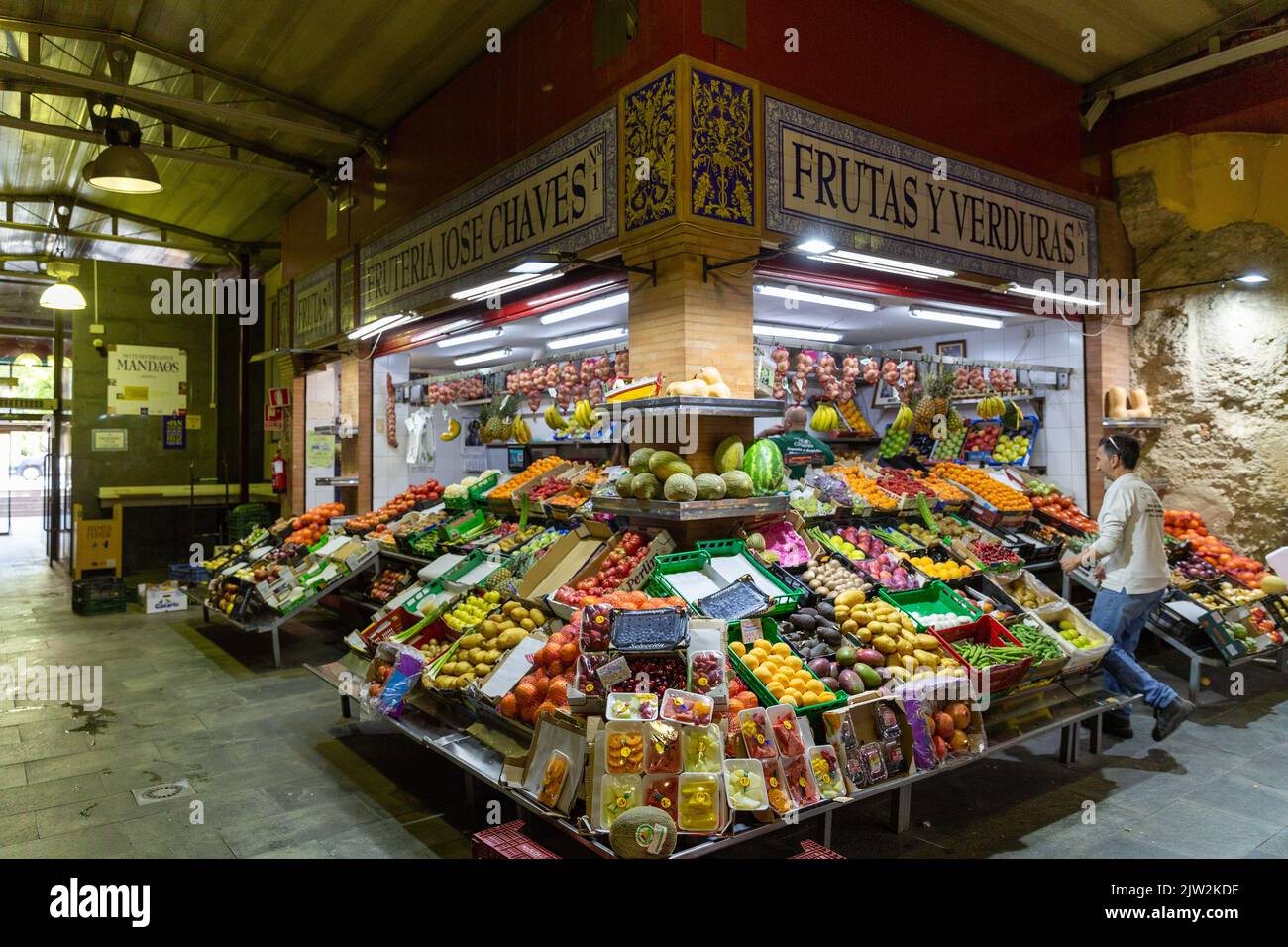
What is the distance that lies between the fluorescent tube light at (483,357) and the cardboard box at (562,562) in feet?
22.4

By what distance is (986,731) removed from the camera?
430 centimetres

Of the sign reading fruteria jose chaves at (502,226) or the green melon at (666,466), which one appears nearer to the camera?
the green melon at (666,466)

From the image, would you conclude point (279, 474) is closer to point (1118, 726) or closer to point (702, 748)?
point (702, 748)

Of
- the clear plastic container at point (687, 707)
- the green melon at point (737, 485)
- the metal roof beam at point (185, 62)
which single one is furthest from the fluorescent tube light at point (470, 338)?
the clear plastic container at point (687, 707)

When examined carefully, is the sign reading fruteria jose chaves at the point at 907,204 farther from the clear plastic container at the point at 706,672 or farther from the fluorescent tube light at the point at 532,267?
the clear plastic container at the point at 706,672

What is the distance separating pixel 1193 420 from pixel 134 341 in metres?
15.8

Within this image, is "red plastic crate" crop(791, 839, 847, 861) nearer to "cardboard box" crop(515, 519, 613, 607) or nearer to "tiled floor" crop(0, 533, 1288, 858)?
"tiled floor" crop(0, 533, 1288, 858)

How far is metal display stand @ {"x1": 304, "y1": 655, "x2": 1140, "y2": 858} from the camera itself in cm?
312

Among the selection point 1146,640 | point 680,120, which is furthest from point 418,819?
point 1146,640

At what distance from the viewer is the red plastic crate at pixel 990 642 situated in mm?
4145

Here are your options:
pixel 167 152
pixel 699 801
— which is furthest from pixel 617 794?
pixel 167 152

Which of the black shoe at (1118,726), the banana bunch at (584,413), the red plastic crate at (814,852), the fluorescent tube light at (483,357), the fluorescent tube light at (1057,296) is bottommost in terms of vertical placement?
the black shoe at (1118,726)

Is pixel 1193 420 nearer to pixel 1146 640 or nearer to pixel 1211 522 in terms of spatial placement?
pixel 1211 522

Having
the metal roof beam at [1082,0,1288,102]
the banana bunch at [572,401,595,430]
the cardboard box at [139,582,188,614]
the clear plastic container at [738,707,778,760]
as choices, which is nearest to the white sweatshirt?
the clear plastic container at [738,707,778,760]
